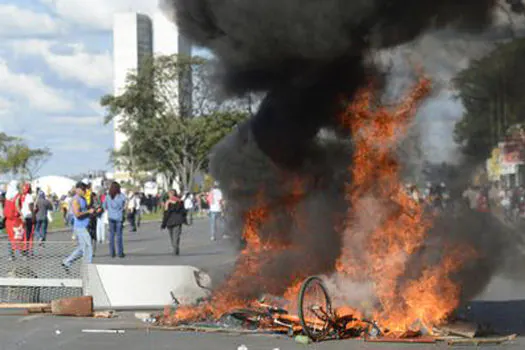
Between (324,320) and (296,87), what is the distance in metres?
2.47

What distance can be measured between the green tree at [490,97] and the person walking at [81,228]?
16.8 feet

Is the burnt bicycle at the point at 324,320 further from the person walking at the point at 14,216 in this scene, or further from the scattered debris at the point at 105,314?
the person walking at the point at 14,216

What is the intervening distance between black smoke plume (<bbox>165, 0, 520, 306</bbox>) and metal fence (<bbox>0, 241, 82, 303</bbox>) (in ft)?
7.58

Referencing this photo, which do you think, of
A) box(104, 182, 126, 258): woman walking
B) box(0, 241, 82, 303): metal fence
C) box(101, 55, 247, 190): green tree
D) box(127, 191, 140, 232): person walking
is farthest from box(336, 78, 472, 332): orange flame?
box(101, 55, 247, 190): green tree

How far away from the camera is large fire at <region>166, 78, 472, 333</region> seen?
32.6 feet

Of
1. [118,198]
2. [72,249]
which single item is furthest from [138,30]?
[72,249]

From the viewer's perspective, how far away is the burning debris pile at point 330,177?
9820mm

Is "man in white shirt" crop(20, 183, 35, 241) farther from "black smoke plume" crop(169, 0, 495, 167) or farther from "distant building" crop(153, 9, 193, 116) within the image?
"black smoke plume" crop(169, 0, 495, 167)

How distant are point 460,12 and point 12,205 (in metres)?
10.3

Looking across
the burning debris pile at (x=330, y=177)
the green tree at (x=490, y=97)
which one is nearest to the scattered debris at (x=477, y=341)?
the burning debris pile at (x=330, y=177)

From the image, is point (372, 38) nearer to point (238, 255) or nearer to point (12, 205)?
point (238, 255)

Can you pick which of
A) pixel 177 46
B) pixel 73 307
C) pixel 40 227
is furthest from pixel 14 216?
pixel 177 46

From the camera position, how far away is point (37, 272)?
12.5 meters

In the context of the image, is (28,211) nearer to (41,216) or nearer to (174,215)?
(41,216)
